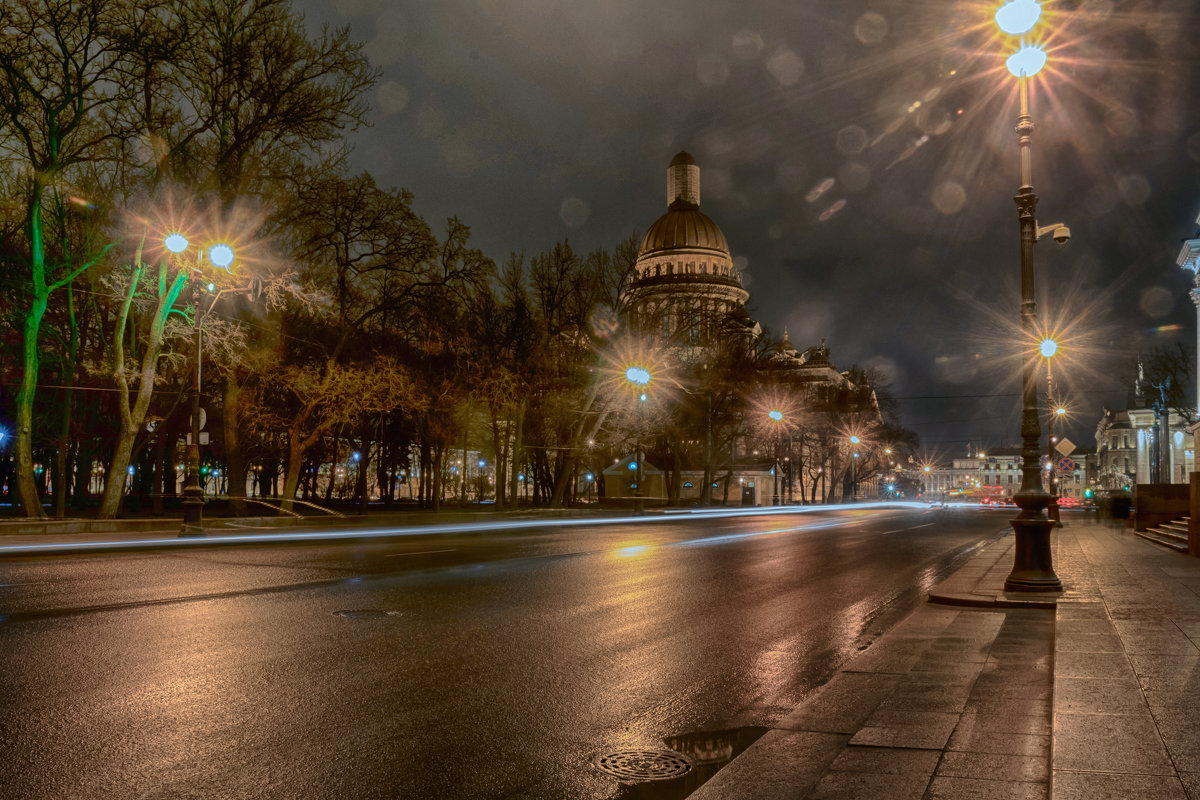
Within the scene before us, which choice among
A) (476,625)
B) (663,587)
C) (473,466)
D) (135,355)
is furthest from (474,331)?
(473,466)

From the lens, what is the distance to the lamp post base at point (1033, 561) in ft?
40.7

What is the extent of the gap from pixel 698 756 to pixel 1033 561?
9.06 m

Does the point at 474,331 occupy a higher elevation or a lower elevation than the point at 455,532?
higher

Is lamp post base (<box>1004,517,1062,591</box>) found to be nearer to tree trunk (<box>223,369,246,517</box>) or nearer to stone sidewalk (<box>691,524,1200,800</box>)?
stone sidewalk (<box>691,524,1200,800</box>)

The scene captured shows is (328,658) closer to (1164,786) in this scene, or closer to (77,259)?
(1164,786)

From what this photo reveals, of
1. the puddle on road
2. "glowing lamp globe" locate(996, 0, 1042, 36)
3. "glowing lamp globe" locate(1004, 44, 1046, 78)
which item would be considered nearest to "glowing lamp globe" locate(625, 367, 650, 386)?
"glowing lamp globe" locate(1004, 44, 1046, 78)

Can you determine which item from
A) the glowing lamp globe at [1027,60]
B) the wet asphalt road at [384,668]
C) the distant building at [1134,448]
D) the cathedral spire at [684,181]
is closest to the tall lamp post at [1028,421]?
the glowing lamp globe at [1027,60]

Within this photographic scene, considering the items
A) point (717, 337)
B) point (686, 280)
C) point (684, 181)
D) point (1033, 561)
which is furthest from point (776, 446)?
point (684, 181)

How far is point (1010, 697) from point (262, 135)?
94.2ft

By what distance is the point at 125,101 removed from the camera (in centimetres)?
2652

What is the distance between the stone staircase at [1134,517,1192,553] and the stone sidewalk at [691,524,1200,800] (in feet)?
43.0

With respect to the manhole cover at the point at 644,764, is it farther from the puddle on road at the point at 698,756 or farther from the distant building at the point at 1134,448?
the distant building at the point at 1134,448

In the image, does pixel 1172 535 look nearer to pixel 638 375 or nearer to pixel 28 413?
pixel 638 375

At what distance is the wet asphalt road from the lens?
4855mm
